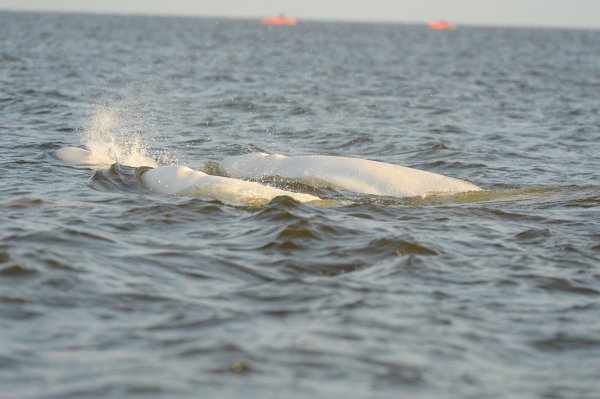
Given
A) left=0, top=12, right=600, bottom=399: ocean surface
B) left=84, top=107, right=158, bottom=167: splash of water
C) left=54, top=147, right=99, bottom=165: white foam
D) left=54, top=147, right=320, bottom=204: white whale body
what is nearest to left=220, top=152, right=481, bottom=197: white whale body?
left=0, top=12, right=600, bottom=399: ocean surface

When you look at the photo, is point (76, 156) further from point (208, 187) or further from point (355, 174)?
point (355, 174)

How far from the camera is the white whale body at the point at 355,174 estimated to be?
1598cm

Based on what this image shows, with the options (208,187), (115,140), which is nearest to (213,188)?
(208,187)

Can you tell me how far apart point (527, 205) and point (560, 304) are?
5230 millimetres

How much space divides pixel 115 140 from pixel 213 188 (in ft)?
23.1

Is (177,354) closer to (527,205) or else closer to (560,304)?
(560,304)

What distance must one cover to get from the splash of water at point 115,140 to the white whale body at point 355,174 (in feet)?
6.52

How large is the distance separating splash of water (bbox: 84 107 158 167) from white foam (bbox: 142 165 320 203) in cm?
228

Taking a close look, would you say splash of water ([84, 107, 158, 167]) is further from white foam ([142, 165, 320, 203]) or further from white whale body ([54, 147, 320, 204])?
white foam ([142, 165, 320, 203])

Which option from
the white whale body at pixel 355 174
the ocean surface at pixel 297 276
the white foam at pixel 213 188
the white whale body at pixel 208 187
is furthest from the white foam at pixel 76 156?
the white foam at pixel 213 188

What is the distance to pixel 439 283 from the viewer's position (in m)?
11.0

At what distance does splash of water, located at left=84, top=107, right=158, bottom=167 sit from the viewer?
59.9 feet

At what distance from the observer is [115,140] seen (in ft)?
70.1

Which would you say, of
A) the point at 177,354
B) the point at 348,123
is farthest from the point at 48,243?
the point at 348,123
